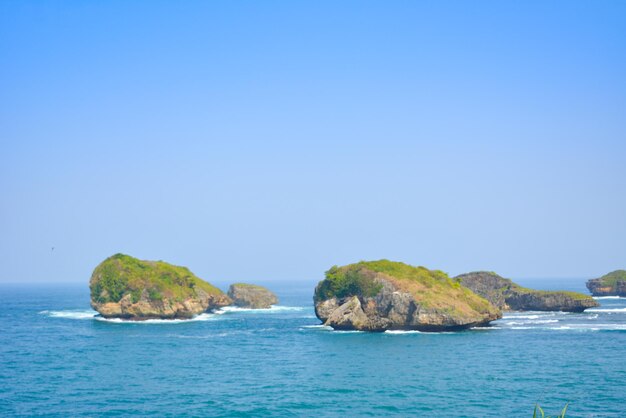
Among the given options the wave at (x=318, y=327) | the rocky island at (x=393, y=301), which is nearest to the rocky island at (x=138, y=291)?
the wave at (x=318, y=327)

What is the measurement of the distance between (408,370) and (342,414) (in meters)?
21.2

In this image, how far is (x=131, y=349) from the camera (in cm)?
8944

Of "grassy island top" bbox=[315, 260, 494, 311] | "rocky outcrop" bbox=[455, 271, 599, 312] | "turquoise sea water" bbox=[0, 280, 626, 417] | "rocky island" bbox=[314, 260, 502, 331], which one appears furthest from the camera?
"rocky outcrop" bbox=[455, 271, 599, 312]


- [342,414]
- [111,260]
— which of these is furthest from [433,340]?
[111,260]

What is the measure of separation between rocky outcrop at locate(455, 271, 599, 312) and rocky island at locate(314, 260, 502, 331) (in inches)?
1626

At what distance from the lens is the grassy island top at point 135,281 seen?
5128 inches

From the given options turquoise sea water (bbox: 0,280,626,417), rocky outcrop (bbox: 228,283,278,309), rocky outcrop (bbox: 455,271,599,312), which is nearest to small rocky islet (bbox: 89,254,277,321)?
turquoise sea water (bbox: 0,280,626,417)

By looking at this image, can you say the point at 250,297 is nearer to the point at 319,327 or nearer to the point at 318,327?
the point at 318,327

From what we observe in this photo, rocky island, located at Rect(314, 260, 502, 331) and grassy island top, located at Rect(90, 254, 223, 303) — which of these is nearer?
rocky island, located at Rect(314, 260, 502, 331)

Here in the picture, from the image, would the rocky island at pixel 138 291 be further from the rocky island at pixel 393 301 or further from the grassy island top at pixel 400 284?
the grassy island top at pixel 400 284

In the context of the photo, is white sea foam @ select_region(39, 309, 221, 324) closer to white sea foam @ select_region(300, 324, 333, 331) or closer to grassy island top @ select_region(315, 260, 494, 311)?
white sea foam @ select_region(300, 324, 333, 331)

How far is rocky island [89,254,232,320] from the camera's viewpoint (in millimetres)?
130125

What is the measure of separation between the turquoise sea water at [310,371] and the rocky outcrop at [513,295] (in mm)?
33157

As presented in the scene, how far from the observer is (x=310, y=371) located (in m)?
71.6
